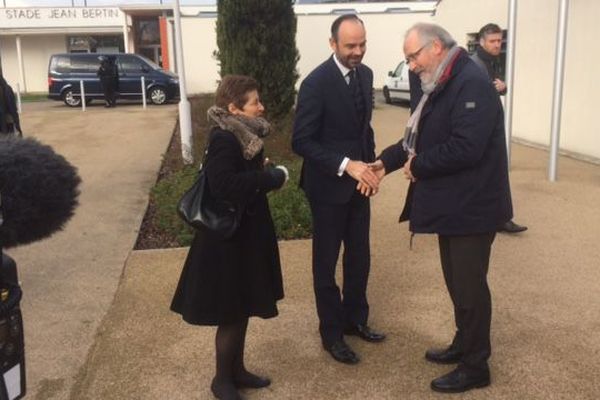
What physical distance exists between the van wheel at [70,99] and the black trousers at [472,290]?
20568 mm

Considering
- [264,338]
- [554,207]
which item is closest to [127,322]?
[264,338]

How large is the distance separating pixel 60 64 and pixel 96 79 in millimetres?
1643

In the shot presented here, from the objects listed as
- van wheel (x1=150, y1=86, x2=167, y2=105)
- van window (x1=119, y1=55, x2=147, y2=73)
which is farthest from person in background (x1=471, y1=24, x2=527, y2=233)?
van window (x1=119, y1=55, x2=147, y2=73)

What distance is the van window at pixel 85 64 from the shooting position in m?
22.3

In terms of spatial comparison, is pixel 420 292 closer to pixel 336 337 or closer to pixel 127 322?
pixel 336 337

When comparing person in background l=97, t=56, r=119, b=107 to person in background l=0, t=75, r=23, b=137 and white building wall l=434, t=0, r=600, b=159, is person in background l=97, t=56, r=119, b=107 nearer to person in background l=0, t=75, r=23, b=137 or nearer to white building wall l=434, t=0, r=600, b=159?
white building wall l=434, t=0, r=600, b=159

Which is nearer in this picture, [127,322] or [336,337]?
[336,337]

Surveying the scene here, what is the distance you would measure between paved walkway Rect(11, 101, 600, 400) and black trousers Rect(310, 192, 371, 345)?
0.23m

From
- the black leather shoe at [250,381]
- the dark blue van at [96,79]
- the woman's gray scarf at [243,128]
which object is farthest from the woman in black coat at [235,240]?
the dark blue van at [96,79]

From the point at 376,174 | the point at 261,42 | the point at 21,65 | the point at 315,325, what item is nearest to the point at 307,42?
the point at 261,42

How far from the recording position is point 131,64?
22.4 meters

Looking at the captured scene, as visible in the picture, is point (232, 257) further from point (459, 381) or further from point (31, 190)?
point (31, 190)

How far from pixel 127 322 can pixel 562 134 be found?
8.52m

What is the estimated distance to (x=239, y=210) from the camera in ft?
10.5
